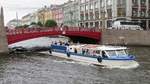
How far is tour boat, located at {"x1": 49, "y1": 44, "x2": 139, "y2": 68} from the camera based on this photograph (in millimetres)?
61469

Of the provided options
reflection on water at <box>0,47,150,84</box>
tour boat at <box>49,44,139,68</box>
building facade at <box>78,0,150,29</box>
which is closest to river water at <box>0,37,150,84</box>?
reflection on water at <box>0,47,150,84</box>

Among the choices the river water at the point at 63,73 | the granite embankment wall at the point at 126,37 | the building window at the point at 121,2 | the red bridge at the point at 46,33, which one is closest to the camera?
the river water at the point at 63,73

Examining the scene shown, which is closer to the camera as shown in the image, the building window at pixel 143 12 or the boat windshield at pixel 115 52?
the boat windshield at pixel 115 52

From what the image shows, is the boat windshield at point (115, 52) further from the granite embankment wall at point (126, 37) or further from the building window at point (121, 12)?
the building window at point (121, 12)

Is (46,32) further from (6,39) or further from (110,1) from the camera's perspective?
(110,1)

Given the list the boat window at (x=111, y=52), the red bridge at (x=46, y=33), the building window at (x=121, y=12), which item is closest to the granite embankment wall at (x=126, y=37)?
the red bridge at (x=46, y=33)

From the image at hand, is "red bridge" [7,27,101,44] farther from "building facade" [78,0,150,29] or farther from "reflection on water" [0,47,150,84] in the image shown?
"building facade" [78,0,150,29]

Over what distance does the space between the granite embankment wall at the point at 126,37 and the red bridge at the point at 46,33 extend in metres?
2.07

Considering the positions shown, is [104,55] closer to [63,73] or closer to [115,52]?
[115,52]

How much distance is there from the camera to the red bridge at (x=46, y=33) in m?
83.8

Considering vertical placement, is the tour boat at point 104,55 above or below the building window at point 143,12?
below

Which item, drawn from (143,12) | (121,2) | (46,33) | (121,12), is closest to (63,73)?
(46,33)

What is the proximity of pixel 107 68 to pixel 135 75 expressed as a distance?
22.5 ft

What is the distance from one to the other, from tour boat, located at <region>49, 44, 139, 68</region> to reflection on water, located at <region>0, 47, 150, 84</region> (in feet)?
4.37
